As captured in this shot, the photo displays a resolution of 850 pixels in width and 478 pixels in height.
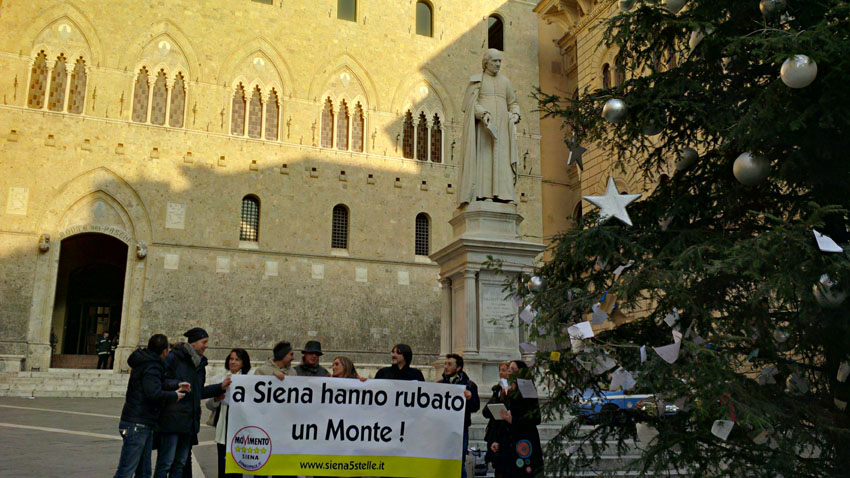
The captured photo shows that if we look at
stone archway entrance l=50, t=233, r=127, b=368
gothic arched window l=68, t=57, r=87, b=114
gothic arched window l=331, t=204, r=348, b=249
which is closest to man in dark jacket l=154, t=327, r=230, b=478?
gothic arched window l=331, t=204, r=348, b=249

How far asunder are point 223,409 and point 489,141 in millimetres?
6327

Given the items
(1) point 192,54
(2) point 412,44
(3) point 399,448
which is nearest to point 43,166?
(1) point 192,54

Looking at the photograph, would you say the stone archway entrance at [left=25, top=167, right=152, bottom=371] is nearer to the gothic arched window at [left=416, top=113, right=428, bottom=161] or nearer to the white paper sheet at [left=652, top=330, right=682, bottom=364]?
the gothic arched window at [left=416, top=113, right=428, bottom=161]

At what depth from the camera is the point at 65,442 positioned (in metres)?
9.69

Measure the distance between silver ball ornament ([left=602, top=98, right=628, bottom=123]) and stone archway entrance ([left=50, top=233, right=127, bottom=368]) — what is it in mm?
24632

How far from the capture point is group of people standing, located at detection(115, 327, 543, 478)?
5.93 m

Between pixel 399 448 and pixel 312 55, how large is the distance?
23036 millimetres

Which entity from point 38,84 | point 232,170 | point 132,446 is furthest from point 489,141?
point 38,84

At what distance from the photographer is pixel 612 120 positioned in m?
5.02

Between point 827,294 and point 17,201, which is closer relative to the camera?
point 827,294

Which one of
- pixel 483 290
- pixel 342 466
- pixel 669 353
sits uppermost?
pixel 483 290

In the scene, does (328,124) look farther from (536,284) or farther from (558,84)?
(536,284)

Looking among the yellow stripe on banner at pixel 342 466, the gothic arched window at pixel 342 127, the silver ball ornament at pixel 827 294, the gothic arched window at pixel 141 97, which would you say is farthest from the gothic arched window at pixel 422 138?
the silver ball ornament at pixel 827 294

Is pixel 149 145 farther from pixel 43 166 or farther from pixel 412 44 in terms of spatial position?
pixel 412 44
